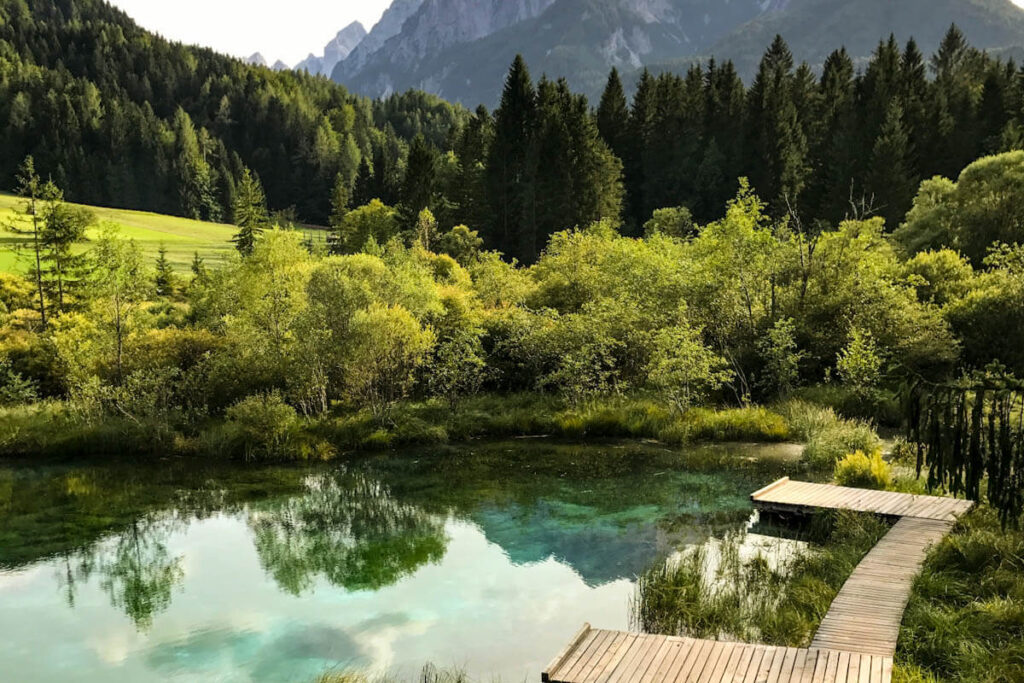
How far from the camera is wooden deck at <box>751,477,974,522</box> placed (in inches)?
563

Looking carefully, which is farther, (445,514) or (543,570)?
(445,514)

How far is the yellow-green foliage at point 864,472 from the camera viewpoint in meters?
16.8

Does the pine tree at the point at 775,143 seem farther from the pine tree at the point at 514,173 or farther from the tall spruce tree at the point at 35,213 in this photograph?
the tall spruce tree at the point at 35,213

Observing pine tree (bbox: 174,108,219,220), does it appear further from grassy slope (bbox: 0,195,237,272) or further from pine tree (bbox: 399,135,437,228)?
pine tree (bbox: 399,135,437,228)

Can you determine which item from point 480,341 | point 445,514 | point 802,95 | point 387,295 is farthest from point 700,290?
point 802,95

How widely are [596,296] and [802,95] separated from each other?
47.0 m

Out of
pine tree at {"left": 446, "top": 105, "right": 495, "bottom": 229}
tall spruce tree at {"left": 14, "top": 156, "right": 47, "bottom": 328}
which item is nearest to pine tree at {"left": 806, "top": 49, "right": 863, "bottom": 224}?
pine tree at {"left": 446, "top": 105, "right": 495, "bottom": 229}

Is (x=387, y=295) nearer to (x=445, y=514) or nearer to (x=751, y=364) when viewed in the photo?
(x=445, y=514)

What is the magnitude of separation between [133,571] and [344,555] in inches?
170

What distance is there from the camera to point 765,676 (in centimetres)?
848

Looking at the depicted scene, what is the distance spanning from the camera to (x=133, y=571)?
15.2m

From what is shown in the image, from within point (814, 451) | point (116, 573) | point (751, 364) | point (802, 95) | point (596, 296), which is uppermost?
point (802, 95)

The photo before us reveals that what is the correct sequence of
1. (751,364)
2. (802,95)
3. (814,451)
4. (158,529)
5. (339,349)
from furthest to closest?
(802,95)
(751,364)
(339,349)
(814,451)
(158,529)

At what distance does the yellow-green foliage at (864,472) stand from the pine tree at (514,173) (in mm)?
39172
